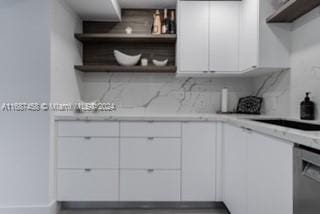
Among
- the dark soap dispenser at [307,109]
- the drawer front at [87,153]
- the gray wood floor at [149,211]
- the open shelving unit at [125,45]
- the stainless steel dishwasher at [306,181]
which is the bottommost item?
the gray wood floor at [149,211]

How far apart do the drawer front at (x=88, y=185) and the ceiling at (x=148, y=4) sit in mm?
1823

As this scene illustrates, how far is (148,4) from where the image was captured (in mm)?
3070

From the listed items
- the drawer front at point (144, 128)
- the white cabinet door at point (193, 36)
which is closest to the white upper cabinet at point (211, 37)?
the white cabinet door at point (193, 36)

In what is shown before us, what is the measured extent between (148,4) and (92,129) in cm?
157

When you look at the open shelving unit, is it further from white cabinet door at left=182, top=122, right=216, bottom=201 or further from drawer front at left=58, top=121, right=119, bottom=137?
white cabinet door at left=182, top=122, right=216, bottom=201

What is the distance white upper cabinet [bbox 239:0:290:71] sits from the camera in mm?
2357

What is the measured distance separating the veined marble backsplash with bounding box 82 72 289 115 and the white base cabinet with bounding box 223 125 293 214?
0.86 metres

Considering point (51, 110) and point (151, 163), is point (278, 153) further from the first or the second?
point (51, 110)

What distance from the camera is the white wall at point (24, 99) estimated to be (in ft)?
7.48

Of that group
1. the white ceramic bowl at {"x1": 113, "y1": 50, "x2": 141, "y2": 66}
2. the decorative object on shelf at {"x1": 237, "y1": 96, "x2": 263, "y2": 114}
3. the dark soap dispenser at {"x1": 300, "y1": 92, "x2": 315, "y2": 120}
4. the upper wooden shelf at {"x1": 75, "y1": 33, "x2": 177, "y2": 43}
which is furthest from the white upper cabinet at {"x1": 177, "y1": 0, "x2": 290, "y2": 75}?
the dark soap dispenser at {"x1": 300, "y1": 92, "x2": 315, "y2": 120}

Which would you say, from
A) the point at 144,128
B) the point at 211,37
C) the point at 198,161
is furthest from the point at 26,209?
the point at 211,37

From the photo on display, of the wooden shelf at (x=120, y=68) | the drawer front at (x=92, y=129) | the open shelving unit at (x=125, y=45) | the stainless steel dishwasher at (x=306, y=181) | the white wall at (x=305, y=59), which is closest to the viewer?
the stainless steel dishwasher at (x=306, y=181)

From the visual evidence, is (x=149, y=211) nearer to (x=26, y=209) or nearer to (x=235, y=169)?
(x=235, y=169)

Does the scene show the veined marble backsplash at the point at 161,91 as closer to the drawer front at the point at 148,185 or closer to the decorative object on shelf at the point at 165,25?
the decorative object on shelf at the point at 165,25
